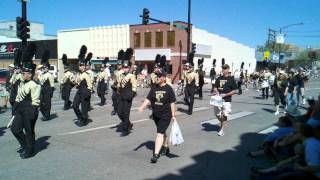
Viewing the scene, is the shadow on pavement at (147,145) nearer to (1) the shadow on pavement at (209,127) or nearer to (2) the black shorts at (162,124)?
(2) the black shorts at (162,124)

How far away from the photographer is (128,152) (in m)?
8.09

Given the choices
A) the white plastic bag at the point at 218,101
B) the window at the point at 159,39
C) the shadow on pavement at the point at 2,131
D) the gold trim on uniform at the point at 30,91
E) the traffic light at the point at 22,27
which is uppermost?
the window at the point at 159,39

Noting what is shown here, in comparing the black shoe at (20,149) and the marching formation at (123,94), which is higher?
the marching formation at (123,94)

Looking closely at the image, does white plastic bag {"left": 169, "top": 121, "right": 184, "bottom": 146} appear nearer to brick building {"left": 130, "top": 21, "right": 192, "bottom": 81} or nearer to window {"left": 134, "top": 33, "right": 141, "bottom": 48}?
brick building {"left": 130, "top": 21, "right": 192, "bottom": 81}

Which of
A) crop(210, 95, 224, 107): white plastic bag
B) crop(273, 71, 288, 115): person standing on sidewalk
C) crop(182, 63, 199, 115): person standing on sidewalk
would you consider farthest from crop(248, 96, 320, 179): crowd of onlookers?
crop(273, 71, 288, 115): person standing on sidewalk

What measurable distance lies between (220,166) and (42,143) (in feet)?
14.2

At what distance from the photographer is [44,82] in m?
13.0

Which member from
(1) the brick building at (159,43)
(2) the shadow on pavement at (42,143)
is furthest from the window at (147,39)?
(2) the shadow on pavement at (42,143)

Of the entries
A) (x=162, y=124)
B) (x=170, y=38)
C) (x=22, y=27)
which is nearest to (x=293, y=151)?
(x=162, y=124)

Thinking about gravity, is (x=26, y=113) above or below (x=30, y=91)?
below

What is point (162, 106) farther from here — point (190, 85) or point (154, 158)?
point (190, 85)

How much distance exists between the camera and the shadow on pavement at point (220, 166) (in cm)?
651

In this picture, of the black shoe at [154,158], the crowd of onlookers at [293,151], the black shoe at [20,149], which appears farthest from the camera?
the black shoe at [20,149]

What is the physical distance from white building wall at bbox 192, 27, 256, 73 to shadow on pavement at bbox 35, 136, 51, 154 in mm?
34347
